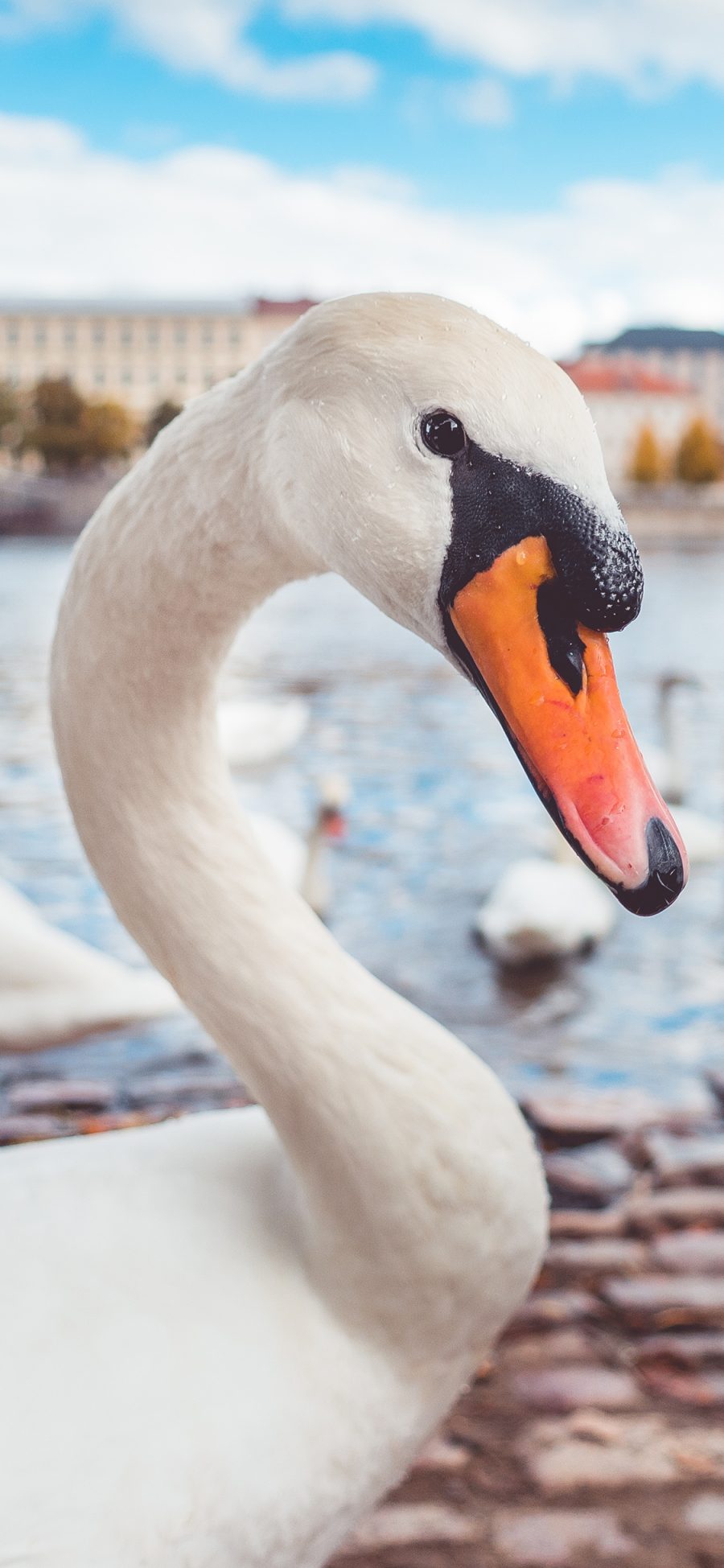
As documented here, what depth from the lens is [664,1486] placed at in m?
2.41

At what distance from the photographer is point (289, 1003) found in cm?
175

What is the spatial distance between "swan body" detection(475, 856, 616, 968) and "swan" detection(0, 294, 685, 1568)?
147 inches

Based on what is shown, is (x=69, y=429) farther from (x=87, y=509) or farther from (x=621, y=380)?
(x=621, y=380)

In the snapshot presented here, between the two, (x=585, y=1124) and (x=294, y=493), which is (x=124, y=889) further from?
(x=585, y=1124)

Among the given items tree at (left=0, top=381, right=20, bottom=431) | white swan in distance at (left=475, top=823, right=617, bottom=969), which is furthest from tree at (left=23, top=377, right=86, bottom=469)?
white swan in distance at (left=475, top=823, right=617, bottom=969)

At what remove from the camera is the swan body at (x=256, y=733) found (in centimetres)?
880

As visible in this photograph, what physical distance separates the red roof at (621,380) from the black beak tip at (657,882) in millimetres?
103257

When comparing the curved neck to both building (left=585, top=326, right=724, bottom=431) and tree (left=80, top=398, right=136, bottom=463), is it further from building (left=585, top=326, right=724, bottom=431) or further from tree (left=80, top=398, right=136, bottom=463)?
building (left=585, top=326, right=724, bottom=431)

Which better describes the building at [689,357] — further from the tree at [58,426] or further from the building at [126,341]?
the tree at [58,426]

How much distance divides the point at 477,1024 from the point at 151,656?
3.72 meters

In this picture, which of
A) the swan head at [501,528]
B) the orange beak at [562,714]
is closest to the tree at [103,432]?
the swan head at [501,528]

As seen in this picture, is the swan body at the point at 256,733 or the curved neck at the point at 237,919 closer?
the curved neck at the point at 237,919

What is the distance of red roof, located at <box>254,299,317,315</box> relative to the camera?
98562 mm

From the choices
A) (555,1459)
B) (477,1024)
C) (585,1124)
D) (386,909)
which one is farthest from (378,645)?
(555,1459)
